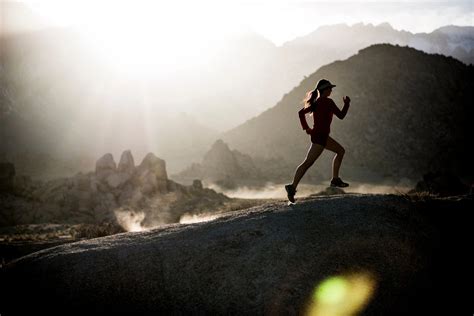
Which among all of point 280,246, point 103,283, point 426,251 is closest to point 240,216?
point 280,246

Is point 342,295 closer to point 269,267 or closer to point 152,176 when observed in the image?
point 269,267

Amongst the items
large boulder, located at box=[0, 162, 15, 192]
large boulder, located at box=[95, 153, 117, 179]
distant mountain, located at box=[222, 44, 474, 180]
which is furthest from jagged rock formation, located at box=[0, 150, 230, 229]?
distant mountain, located at box=[222, 44, 474, 180]

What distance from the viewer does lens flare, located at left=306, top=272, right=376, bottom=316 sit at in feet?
15.8

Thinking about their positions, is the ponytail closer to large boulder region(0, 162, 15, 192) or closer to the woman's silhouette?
the woman's silhouette

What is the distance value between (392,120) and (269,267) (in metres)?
50.1

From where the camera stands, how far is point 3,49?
6016 cm

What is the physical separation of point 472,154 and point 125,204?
1585 inches

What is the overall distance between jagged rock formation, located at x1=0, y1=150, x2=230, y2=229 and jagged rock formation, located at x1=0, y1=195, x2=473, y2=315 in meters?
17.5

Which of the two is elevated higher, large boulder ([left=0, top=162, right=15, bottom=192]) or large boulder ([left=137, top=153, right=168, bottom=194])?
large boulder ([left=0, top=162, right=15, bottom=192])

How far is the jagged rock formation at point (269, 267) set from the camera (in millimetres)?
4996

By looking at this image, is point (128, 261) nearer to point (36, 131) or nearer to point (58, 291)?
point (58, 291)

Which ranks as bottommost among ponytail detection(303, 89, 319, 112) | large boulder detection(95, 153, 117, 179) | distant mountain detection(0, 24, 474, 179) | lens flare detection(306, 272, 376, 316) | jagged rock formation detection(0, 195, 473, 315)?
lens flare detection(306, 272, 376, 316)

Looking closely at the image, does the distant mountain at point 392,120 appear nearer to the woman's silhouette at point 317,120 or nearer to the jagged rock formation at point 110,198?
the jagged rock formation at point 110,198

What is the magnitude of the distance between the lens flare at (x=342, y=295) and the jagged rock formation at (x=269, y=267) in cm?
2
